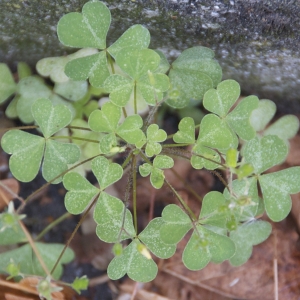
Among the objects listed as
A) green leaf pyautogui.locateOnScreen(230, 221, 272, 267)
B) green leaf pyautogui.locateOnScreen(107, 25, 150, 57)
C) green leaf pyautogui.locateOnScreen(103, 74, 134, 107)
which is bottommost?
green leaf pyautogui.locateOnScreen(230, 221, 272, 267)

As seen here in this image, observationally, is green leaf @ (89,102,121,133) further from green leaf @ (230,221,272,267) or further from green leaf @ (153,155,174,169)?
green leaf @ (230,221,272,267)

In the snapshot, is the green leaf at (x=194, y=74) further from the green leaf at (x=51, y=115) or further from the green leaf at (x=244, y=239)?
the green leaf at (x=244, y=239)

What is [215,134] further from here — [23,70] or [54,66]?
[23,70]

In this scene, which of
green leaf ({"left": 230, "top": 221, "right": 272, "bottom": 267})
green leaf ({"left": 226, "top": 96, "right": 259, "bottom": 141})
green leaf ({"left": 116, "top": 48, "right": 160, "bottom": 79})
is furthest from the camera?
green leaf ({"left": 230, "top": 221, "right": 272, "bottom": 267})

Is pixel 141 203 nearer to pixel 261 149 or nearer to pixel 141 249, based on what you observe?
pixel 261 149

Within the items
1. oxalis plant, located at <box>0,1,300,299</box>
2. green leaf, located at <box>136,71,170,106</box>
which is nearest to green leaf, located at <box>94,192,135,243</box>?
oxalis plant, located at <box>0,1,300,299</box>

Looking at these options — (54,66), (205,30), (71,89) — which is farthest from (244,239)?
(54,66)
